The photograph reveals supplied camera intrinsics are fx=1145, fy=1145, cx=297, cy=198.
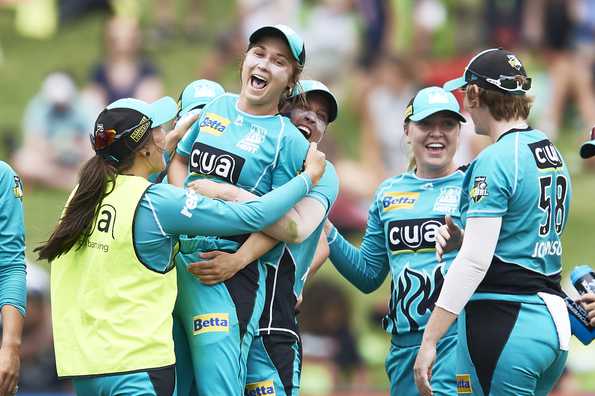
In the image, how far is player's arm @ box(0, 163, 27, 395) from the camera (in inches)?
205

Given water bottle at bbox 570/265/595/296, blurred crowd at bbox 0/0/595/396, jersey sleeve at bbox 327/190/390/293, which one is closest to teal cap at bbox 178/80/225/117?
jersey sleeve at bbox 327/190/390/293

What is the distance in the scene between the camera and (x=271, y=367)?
545 centimetres

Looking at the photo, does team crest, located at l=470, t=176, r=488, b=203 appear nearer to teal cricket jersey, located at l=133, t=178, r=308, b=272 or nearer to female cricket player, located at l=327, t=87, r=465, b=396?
teal cricket jersey, located at l=133, t=178, r=308, b=272

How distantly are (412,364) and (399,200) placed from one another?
0.90 meters

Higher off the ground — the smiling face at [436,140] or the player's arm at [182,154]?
the smiling face at [436,140]

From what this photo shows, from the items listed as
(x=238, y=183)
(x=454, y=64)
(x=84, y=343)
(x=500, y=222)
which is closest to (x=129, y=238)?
(x=84, y=343)

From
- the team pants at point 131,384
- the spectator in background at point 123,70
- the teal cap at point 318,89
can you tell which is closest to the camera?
the team pants at point 131,384

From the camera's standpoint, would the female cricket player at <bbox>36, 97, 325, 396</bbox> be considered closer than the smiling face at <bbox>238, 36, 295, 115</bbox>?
Yes

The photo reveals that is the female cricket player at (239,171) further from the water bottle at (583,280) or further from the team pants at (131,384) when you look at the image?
the water bottle at (583,280)

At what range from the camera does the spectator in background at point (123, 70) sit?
11945mm

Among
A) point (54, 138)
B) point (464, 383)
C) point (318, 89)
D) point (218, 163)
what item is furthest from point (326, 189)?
point (54, 138)

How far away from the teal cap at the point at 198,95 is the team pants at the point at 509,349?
6.64ft

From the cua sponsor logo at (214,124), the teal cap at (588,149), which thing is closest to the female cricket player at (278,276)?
the cua sponsor logo at (214,124)

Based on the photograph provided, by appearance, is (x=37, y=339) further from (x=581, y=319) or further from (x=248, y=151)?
(x=581, y=319)
